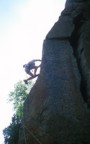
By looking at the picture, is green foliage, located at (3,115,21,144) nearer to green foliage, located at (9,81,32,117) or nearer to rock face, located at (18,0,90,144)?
green foliage, located at (9,81,32,117)

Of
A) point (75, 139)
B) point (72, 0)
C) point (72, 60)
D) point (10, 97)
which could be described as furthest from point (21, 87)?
point (75, 139)

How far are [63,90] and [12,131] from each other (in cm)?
1406

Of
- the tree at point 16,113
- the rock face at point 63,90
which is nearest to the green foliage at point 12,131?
the tree at point 16,113

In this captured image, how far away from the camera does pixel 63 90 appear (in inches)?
370

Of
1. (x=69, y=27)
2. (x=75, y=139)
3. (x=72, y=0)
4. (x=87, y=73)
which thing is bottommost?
(x=75, y=139)

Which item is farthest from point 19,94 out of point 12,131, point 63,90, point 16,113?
point 63,90

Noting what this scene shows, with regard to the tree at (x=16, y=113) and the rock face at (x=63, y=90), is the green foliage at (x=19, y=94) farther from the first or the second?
the rock face at (x=63, y=90)

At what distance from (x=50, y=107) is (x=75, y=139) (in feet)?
4.80

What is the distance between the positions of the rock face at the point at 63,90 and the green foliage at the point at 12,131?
11356 millimetres

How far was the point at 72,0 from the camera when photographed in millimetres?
13172

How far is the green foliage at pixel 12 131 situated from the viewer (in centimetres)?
2111

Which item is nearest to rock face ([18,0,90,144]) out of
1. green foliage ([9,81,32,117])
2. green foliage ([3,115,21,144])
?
green foliage ([3,115,21,144])

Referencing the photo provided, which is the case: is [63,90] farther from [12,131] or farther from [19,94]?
[19,94]

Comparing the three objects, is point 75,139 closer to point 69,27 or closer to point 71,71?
point 71,71
